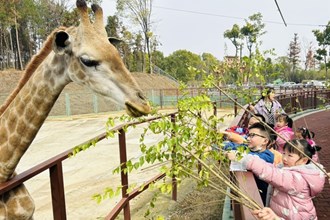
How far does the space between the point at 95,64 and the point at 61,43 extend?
0.28 metres

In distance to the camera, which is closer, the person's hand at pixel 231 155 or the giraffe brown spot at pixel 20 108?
the person's hand at pixel 231 155

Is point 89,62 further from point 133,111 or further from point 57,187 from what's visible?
point 57,187

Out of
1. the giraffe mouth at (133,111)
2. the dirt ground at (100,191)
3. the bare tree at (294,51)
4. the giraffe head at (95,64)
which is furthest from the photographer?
the bare tree at (294,51)

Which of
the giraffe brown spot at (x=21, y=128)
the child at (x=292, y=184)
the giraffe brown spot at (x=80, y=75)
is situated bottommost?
the child at (x=292, y=184)

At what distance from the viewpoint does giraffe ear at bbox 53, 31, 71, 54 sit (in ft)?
6.93

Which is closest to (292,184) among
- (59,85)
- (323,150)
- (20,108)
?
(59,85)

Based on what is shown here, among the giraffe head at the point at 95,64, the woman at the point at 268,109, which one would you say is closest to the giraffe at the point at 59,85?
the giraffe head at the point at 95,64

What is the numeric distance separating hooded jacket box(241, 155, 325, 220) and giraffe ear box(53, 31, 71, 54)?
1.47 m

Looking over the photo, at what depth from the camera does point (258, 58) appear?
205 cm

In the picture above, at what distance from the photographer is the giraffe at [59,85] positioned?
2066 mm

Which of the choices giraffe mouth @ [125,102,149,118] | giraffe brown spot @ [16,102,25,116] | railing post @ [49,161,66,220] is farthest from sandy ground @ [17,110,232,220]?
giraffe brown spot @ [16,102,25,116]

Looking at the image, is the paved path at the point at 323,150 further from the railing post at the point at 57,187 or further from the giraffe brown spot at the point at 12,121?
the giraffe brown spot at the point at 12,121

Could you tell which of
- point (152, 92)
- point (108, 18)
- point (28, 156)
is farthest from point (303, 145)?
point (108, 18)

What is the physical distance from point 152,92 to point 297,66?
137 ft
